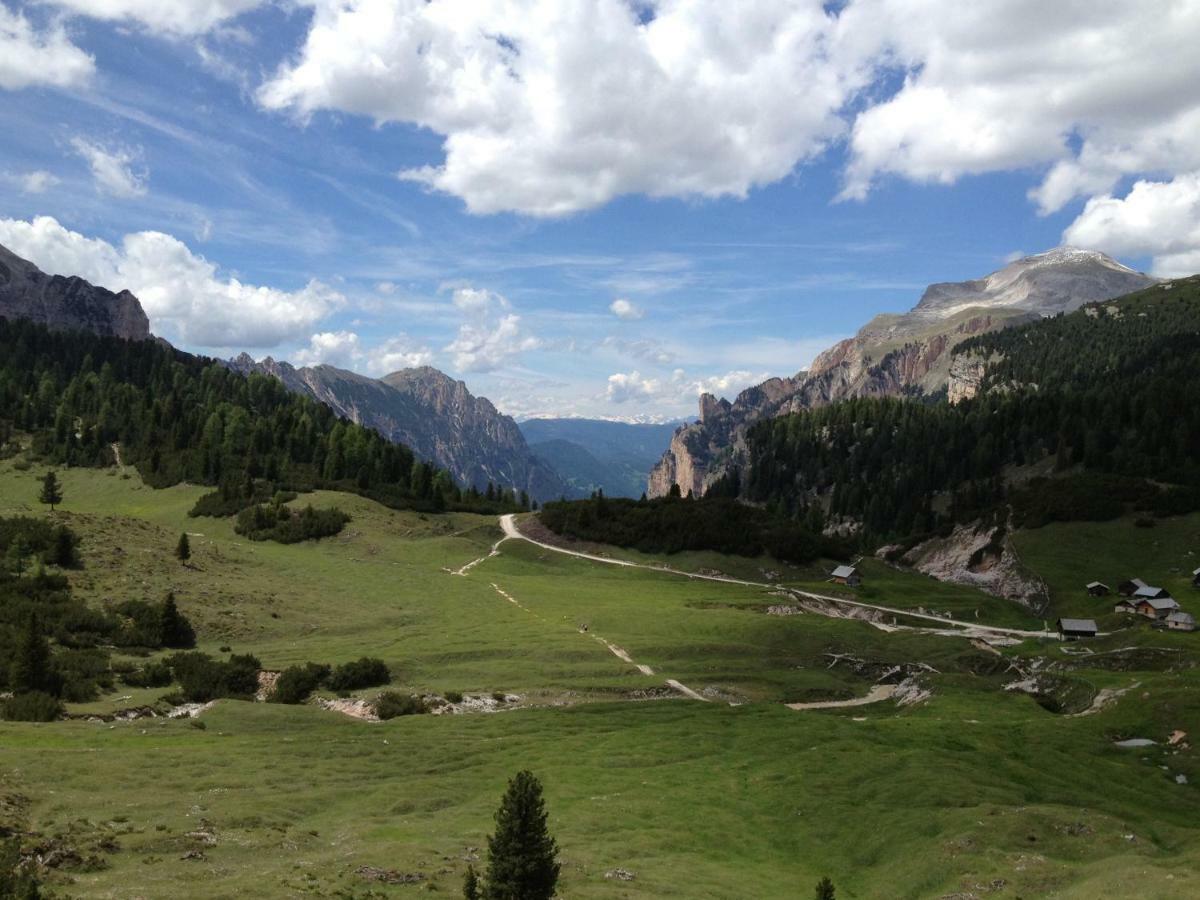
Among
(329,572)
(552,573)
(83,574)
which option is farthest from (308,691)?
(552,573)

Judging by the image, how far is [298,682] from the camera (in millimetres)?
56688

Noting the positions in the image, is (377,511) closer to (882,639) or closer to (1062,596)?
(882,639)

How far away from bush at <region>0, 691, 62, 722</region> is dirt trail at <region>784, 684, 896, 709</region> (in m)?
52.5

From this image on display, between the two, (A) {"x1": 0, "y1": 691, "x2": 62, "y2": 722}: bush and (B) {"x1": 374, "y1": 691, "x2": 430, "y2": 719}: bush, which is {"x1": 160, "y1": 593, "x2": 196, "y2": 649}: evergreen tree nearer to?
(A) {"x1": 0, "y1": 691, "x2": 62, "y2": 722}: bush

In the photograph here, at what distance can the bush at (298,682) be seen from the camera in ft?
181

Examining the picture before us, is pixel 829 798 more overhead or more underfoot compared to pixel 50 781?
more underfoot

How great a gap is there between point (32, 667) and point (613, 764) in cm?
3600

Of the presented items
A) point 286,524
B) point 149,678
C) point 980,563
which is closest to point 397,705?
point 149,678

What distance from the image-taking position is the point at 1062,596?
396ft

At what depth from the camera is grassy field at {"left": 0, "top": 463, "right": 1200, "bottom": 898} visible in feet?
94.2

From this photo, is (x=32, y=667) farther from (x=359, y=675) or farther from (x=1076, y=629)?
(x=1076, y=629)

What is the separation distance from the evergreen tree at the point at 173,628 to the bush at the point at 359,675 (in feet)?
47.5

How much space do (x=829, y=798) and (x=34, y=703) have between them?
4522 centimetres

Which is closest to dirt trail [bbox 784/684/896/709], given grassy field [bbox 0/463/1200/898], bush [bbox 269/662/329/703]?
grassy field [bbox 0/463/1200/898]
